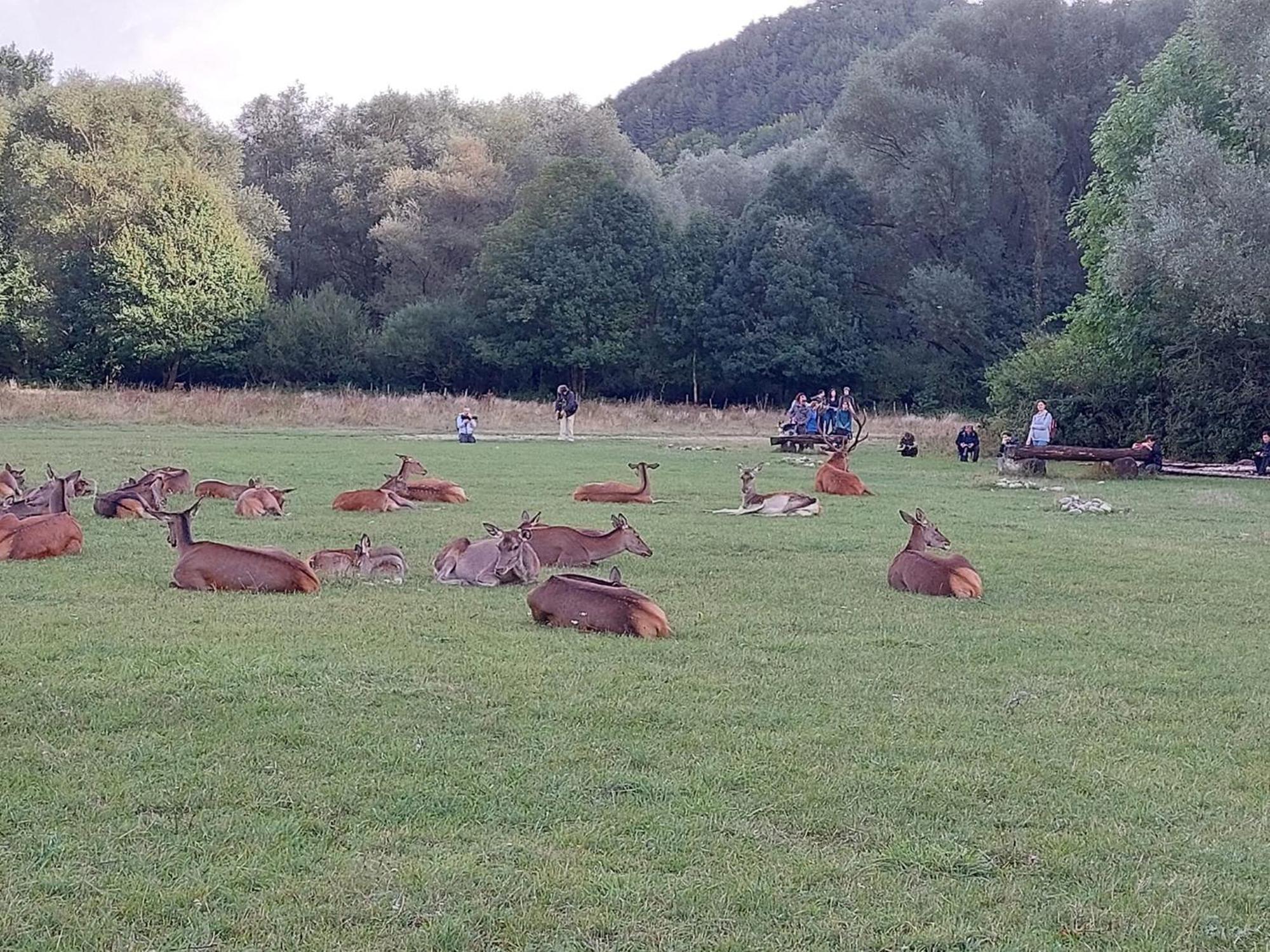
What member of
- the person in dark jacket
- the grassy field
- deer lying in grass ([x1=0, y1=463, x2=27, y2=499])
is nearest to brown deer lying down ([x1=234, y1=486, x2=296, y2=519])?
deer lying in grass ([x1=0, y1=463, x2=27, y2=499])

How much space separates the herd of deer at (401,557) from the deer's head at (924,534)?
0.05ft

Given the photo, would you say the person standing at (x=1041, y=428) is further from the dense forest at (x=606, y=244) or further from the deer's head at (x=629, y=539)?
the dense forest at (x=606, y=244)

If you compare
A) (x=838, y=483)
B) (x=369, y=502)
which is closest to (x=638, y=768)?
(x=369, y=502)

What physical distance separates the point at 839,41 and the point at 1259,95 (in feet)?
273

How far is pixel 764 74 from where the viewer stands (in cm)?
10712

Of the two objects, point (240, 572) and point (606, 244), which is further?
point (606, 244)

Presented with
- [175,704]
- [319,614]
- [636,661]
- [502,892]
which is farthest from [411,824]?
[319,614]

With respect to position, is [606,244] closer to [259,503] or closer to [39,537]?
[259,503]

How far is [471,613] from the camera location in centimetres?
948

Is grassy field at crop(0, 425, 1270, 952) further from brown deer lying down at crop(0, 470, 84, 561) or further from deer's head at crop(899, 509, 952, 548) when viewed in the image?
deer's head at crop(899, 509, 952, 548)

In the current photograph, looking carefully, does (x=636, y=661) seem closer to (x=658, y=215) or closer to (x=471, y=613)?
(x=471, y=613)

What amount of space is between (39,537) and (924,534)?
26.7ft

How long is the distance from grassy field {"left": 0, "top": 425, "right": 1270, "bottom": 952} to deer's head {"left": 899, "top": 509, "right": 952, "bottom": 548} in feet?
3.62

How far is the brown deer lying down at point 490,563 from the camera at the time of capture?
1086 cm
